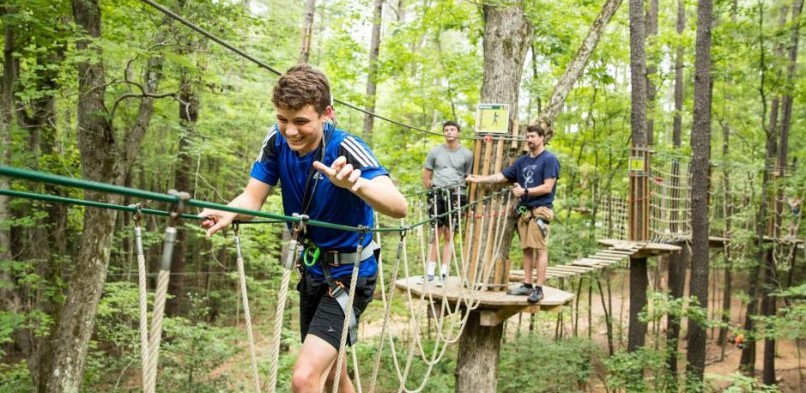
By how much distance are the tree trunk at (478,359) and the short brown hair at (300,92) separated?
3.06m

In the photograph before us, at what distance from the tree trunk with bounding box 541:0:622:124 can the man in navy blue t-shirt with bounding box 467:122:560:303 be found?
16.2 inches

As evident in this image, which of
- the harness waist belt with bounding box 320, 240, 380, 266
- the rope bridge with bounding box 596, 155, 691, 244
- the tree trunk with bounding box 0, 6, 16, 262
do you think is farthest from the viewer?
the rope bridge with bounding box 596, 155, 691, 244

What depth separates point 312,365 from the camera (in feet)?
5.01

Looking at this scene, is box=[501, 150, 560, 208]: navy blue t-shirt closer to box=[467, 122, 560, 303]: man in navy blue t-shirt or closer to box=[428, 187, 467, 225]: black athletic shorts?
box=[467, 122, 560, 303]: man in navy blue t-shirt

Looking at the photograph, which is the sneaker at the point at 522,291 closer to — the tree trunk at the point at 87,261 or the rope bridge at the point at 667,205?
the rope bridge at the point at 667,205

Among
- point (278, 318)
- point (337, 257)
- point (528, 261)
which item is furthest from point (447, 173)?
point (278, 318)

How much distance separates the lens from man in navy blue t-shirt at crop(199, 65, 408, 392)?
1.45 meters

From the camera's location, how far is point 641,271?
7.19 m

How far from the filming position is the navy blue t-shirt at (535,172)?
3801 millimetres

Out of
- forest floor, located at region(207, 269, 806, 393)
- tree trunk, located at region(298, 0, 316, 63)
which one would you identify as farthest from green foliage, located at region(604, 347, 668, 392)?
tree trunk, located at region(298, 0, 316, 63)

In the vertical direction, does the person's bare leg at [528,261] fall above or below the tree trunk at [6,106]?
below

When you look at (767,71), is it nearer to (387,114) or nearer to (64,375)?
(387,114)

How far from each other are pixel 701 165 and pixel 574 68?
2.77 m

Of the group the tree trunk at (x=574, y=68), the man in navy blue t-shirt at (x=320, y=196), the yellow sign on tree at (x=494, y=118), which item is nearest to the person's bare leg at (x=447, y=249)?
the yellow sign on tree at (x=494, y=118)
